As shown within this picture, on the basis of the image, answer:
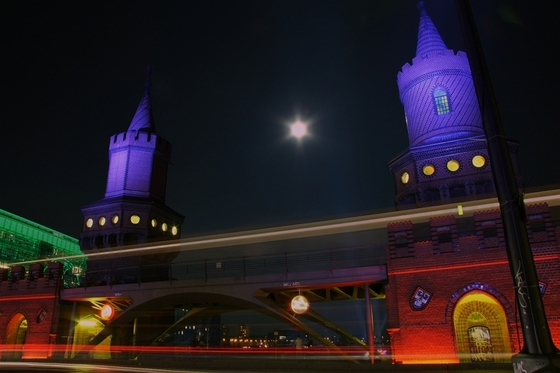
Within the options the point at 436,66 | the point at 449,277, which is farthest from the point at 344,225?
A: the point at 436,66

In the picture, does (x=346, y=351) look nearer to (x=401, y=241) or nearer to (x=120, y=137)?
(x=401, y=241)

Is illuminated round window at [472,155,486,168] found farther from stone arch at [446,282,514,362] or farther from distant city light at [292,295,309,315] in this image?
distant city light at [292,295,309,315]

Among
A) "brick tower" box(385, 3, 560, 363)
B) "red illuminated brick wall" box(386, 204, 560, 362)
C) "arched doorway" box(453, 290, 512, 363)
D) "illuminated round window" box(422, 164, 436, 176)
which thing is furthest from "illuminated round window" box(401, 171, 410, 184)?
"arched doorway" box(453, 290, 512, 363)

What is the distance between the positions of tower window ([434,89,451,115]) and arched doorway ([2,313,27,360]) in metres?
30.0

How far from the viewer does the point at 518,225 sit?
18.7 ft

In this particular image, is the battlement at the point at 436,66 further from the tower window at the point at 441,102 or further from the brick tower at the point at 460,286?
the brick tower at the point at 460,286

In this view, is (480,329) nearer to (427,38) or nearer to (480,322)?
(480,322)

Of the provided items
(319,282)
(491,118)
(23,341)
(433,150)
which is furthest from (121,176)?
(491,118)

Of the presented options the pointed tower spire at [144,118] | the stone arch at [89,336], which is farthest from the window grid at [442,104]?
the stone arch at [89,336]

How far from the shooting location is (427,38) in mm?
32625

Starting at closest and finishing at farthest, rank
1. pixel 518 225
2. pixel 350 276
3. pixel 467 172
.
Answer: pixel 518 225 < pixel 350 276 < pixel 467 172

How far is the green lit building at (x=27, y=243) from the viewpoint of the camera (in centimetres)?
5484

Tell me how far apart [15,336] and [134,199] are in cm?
1200

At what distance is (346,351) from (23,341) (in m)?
20.9
